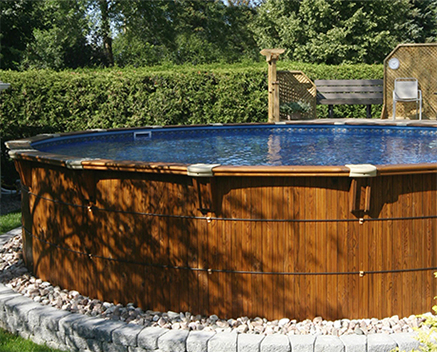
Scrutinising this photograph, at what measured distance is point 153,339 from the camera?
3824mm

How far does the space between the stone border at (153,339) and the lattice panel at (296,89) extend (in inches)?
414

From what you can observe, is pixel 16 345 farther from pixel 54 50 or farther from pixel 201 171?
pixel 54 50

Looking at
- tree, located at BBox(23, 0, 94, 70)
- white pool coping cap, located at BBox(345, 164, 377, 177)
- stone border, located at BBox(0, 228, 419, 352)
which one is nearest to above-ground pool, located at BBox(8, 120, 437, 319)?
white pool coping cap, located at BBox(345, 164, 377, 177)

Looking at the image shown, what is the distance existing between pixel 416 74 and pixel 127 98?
308 inches

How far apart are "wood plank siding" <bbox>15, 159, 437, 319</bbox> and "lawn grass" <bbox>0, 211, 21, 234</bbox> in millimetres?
3584

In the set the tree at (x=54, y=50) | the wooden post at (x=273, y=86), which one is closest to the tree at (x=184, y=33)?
the tree at (x=54, y=50)

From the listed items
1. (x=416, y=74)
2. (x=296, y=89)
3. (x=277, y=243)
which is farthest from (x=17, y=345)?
(x=416, y=74)

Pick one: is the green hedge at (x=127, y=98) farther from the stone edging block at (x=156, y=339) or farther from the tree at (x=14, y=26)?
the stone edging block at (x=156, y=339)

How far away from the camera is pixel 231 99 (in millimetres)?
13086

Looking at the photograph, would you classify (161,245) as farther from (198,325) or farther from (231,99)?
(231,99)

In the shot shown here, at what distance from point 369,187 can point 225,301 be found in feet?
4.65

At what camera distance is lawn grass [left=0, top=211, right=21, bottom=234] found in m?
7.35

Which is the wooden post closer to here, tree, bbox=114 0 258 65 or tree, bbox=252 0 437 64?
tree, bbox=114 0 258 65

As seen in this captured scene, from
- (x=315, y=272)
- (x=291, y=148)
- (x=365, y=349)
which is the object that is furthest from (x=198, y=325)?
(x=291, y=148)
